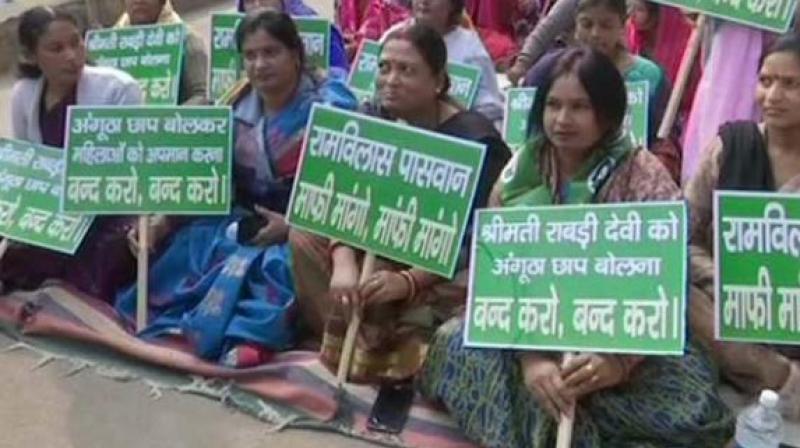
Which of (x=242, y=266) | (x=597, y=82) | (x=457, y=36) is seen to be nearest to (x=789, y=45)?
(x=597, y=82)

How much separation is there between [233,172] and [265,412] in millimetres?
875

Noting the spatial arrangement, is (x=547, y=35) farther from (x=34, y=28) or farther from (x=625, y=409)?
(x=625, y=409)

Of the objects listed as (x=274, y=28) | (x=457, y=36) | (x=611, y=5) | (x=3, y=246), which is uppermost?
(x=611, y=5)

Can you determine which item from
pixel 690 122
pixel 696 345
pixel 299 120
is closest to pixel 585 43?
pixel 690 122

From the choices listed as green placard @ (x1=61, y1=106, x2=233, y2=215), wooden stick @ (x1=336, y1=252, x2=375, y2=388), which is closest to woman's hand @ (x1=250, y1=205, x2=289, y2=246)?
green placard @ (x1=61, y1=106, x2=233, y2=215)

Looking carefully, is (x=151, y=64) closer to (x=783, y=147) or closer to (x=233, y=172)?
(x=233, y=172)

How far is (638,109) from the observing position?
4477 mm

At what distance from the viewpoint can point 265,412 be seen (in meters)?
3.75

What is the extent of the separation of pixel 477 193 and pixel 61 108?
160 cm

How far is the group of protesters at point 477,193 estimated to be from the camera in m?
3.31

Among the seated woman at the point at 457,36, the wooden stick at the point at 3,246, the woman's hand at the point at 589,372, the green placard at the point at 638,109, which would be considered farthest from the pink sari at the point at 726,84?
the wooden stick at the point at 3,246

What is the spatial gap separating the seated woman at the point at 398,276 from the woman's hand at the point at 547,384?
1.65 feet

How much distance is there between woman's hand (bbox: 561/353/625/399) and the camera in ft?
10.4

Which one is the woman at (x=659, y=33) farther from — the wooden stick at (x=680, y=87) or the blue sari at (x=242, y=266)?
the blue sari at (x=242, y=266)
